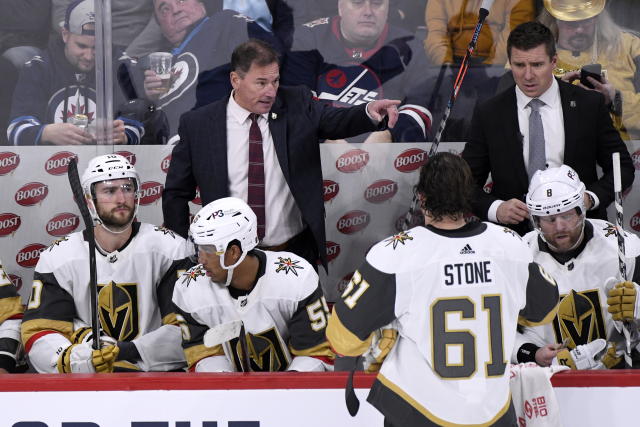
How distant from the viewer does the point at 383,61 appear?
5406 mm

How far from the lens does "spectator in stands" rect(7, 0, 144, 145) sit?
527cm

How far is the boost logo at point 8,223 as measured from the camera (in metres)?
5.34

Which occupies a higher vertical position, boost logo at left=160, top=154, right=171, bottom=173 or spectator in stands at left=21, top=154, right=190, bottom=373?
boost logo at left=160, top=154, right=171, bottom=173

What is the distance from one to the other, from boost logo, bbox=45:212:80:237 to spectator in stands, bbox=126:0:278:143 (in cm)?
63

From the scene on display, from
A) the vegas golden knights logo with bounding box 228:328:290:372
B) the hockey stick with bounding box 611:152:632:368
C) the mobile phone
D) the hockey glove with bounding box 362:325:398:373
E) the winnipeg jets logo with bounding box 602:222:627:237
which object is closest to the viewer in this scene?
the hockey glove with bounding box 362:325:398:373

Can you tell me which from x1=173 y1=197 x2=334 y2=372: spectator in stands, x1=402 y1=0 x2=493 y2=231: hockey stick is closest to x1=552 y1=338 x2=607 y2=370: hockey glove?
x1=173 y1=197 x2=334 y2=372: spectator in stands

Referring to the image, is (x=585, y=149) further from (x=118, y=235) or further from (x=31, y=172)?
(x=31, y=172)

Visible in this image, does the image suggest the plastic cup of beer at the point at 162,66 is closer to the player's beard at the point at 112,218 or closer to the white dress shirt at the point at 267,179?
the white dress shirt at the point at 267,179

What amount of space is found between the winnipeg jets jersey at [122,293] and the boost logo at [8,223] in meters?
1.16

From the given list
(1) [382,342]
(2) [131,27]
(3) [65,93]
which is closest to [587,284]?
(1) [382,342]

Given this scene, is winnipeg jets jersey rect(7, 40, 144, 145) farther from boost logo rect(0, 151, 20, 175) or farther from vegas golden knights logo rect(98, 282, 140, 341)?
vegas golden knights logo rect(98, 282, 140, 341)

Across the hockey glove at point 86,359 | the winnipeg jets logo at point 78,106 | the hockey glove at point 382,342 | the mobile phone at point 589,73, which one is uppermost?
the mobile phone at point 589,73

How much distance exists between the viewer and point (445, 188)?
2934 millimetres

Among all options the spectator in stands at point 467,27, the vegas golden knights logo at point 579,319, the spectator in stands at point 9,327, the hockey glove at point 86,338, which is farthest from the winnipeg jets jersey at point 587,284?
the spectator in stands at point 9,327
